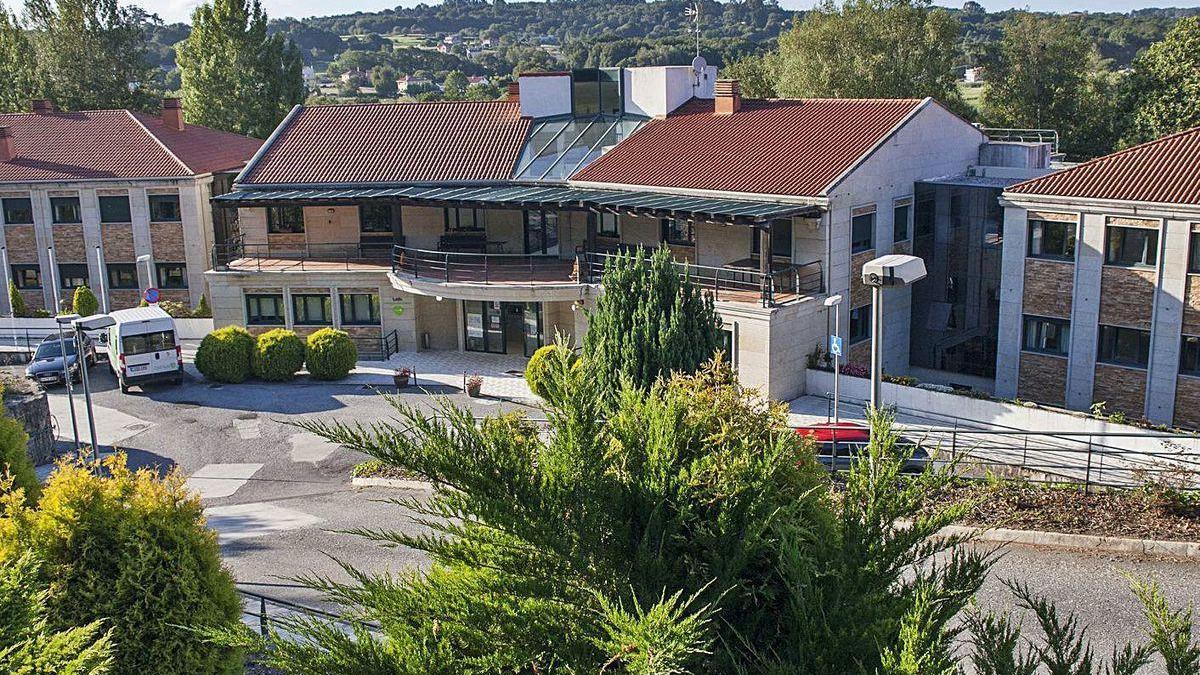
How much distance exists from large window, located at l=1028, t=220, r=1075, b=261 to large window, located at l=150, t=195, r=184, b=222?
32.6m

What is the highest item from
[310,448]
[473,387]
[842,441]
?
[842,441]

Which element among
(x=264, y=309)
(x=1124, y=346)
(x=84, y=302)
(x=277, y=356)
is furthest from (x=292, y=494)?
(x=84, y=302)

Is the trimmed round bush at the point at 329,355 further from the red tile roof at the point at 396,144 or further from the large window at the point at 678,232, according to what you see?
the large window at the point at 678,232

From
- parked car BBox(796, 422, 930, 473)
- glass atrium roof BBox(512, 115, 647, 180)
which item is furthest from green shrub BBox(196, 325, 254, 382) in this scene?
parked car BBox(796, 422, 930, 473)

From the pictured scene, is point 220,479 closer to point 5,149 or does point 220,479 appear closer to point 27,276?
point 27,276

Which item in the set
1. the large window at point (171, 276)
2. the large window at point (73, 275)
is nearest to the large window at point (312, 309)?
the large window at point (171, 276)

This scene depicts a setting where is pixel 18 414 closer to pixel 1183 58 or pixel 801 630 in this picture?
pixel 801 630

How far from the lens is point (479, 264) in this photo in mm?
37406

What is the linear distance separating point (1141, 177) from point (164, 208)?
118 ft

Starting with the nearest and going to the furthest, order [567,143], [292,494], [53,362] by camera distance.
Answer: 1. [292,494]
2. [53,362]
3. [567,143]

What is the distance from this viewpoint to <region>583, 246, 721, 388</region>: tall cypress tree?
24969mm

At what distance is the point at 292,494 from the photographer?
80.7 ft

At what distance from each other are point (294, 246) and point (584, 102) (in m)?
12.1

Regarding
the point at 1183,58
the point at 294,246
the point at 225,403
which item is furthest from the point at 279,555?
the point at 1183,58
